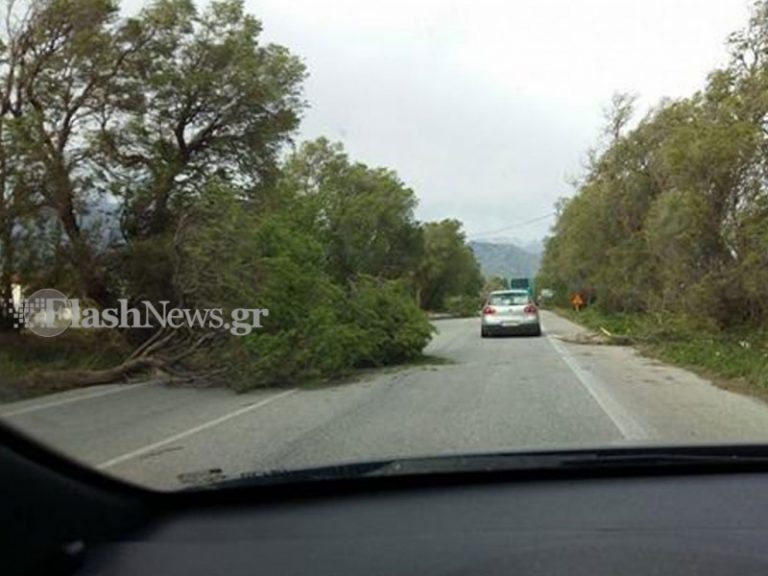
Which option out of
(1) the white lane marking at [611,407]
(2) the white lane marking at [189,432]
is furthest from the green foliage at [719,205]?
(2) the white lane marking at [189,432]

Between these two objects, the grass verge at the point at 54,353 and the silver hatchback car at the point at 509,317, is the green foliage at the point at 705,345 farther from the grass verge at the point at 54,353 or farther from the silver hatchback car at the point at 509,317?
the grass verge at the point at 54,353

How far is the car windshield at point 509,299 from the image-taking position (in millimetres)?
31234

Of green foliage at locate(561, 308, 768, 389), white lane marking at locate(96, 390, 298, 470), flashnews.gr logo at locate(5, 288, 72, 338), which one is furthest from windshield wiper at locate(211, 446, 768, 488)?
flashnews.gr logo at locate(5, 288, 72, 338)

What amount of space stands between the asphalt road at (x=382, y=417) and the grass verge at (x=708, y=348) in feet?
2.22

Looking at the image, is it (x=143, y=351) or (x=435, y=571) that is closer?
(x=435, y=571)

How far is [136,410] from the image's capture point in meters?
12.8

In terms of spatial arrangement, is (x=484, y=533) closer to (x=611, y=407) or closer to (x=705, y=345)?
(x=611, y=407)

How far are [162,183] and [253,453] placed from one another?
51.6 feet

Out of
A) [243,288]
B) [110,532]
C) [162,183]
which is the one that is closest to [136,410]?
[243,288]

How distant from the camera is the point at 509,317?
1211 inches

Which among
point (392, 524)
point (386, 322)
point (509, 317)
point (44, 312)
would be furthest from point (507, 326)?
point (392, 524)

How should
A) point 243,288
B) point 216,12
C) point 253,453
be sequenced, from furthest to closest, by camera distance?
point 216,12 < point 243,288 < point 253,453

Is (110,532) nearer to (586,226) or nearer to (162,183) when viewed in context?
(162,183)

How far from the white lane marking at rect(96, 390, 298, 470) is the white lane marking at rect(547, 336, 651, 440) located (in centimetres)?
428
